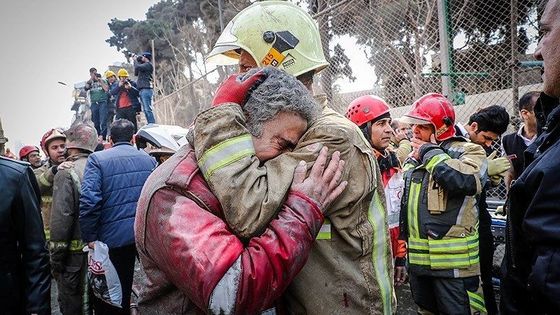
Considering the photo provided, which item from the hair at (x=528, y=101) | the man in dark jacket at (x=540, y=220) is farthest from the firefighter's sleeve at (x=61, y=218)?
the hair at (x=528, y=101)

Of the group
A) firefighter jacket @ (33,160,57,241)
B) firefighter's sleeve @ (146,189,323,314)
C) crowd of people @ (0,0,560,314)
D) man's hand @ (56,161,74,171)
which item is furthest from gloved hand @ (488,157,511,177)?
firefighter jacket @ (33,160,57,241)

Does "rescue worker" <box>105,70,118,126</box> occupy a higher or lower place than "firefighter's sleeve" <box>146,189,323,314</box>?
higher

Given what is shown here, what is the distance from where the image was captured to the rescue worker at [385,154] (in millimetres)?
3742

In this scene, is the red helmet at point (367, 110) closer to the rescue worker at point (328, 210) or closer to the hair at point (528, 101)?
the hair at point (528, 101)

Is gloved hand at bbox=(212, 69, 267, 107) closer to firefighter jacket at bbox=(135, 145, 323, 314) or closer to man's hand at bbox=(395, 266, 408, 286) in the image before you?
firefighter jacket at bbox=(135, 145, 323, 314)

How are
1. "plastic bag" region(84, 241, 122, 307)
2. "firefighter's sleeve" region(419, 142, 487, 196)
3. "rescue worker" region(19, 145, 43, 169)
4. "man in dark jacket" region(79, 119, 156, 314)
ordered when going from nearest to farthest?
"firefighter's sleeve" region(419, 142, 487, 196) < "plastic bag" region(84, 241, 122, 307) < "man in dark jacket" region(79, 119, 156, 314) < "rescue worker" region(19, 145, 43, 169)

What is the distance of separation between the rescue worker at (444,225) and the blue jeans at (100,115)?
12.0 metres

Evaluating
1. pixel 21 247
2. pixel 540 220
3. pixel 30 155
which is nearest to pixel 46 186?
pixel 21 247

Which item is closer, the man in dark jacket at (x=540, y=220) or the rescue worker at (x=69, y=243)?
the man in dark jacket at (x=540, y=220)

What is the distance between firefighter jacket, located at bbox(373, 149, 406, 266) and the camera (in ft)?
12.3

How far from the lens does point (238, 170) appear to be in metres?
1.16

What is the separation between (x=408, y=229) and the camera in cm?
335

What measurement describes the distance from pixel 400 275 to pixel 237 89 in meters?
3.12

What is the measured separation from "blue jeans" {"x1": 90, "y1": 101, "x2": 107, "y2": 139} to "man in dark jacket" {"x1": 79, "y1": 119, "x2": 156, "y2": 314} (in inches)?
399
